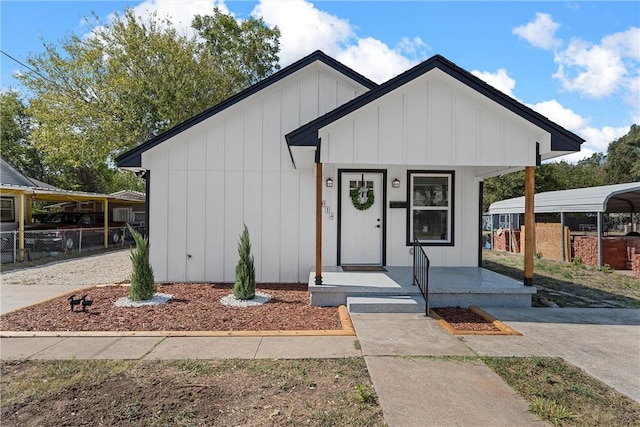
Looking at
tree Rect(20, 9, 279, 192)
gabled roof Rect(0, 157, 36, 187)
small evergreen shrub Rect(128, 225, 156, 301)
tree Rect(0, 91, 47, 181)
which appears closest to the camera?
small evergreen shrub Rect(128, 225, 156, 301)

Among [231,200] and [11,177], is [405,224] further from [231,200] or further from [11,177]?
[11,177]

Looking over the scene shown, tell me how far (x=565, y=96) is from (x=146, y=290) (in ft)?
43.8

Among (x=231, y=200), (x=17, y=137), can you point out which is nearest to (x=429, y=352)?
(x=231, y=200)

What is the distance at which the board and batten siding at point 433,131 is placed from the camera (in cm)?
611

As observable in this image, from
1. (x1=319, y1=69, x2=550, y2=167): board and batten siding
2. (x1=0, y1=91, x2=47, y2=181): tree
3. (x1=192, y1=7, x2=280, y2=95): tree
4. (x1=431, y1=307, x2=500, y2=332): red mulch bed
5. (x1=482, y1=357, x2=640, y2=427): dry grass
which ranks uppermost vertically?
(x1=192, y1=7, x2=280, y2=95): tree

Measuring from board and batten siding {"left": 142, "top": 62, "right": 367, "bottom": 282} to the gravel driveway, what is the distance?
6.80 feet

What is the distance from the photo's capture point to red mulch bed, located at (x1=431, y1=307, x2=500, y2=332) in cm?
505

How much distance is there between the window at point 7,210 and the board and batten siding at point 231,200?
444 inches

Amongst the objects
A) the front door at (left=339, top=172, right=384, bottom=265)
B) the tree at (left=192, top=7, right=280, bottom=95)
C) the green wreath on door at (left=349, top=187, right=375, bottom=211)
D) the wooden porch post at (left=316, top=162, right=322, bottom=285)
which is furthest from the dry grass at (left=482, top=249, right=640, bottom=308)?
the tree at (left=192, top=7, right=280, bottom=95)

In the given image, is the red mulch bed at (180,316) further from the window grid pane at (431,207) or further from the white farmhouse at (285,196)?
the window grid pane at (431,207)

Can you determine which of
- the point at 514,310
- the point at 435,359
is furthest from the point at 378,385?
the point at 514,310

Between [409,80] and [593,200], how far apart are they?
9.90 meters

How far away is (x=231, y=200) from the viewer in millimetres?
7891

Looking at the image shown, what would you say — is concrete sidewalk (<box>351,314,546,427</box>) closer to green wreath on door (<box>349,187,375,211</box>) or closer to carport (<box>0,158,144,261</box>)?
green wreath on door (<box>349,187,375,211</box>)
